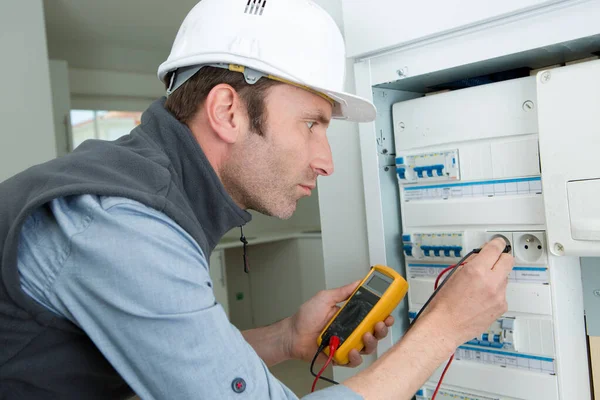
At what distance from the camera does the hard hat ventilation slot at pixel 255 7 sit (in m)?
0.92

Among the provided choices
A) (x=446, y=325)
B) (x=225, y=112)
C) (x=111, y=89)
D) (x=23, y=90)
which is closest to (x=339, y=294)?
(x=446, y=325)

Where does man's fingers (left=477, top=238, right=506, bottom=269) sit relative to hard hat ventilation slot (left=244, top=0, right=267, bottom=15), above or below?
below

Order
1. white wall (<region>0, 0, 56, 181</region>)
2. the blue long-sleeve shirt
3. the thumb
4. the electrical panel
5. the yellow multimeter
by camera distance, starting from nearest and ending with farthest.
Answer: the blue long-sleeve shirt → the electrical panel → the yellow multimeter → the thumb → white wall (<region>0, 0, 56, 181</region>)

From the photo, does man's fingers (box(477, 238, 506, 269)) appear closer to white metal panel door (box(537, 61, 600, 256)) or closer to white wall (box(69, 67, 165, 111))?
white metal panel door (box(537, 61, 600, 256))

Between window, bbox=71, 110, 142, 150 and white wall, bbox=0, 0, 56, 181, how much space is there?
1374 mm

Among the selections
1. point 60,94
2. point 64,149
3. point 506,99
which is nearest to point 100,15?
point 60,94

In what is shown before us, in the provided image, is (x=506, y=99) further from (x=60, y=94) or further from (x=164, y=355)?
(x=60, y=94)

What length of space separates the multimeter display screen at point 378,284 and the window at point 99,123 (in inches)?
142

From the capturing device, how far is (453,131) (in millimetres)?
1021

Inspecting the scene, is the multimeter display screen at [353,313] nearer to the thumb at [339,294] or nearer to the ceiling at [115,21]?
the thumb at [339,294]

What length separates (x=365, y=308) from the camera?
Result: 1059 mm

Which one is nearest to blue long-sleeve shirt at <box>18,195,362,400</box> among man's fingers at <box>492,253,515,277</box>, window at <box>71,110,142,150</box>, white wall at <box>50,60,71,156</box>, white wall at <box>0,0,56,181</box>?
man's fingers at <box>492,253,515,277</box>

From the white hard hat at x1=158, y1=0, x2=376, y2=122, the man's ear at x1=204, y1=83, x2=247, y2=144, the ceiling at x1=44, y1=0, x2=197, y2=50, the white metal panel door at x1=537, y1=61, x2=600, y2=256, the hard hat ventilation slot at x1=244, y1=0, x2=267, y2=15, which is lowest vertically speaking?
the white metal panel door at x1=537, y1=61, x2=600, y2=256

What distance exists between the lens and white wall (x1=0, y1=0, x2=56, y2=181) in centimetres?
276
